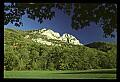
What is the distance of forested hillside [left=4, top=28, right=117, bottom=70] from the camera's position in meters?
7.89

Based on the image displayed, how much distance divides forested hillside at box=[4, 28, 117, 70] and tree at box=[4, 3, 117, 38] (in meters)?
1.74

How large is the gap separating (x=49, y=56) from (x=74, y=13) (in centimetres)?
366

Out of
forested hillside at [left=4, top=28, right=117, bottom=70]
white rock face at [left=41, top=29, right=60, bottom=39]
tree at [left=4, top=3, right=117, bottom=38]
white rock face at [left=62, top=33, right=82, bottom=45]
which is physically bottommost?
forested hillside at [left=4, top=28, right=117, bottom=70]

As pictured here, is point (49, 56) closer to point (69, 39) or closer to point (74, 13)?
point (69, 39)

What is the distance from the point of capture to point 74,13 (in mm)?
5738

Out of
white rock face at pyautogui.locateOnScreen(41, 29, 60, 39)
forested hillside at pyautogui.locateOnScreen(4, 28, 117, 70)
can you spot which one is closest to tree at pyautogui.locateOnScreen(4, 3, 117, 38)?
white rock face at pyautogui.locateOnScreen(41, 29, 60, 39)

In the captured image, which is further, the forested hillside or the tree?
the forested hillside

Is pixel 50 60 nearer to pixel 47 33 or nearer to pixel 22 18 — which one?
pixel 47 33

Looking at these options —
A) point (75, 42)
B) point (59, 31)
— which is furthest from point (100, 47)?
point (59, 31)

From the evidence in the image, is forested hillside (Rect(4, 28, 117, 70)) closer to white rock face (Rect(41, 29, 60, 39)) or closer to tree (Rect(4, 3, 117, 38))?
white rock face (Rect(41, 29, 60, 39))

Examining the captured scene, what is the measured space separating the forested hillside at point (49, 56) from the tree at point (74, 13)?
1742mm

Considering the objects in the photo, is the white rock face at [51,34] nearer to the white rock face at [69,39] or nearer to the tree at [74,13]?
the white rock face at [69,39]

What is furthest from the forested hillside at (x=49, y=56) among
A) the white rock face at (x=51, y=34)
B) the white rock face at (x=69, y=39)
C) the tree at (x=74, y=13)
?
the tree at (x=74, y=13)

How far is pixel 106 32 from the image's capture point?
596 centimetres
